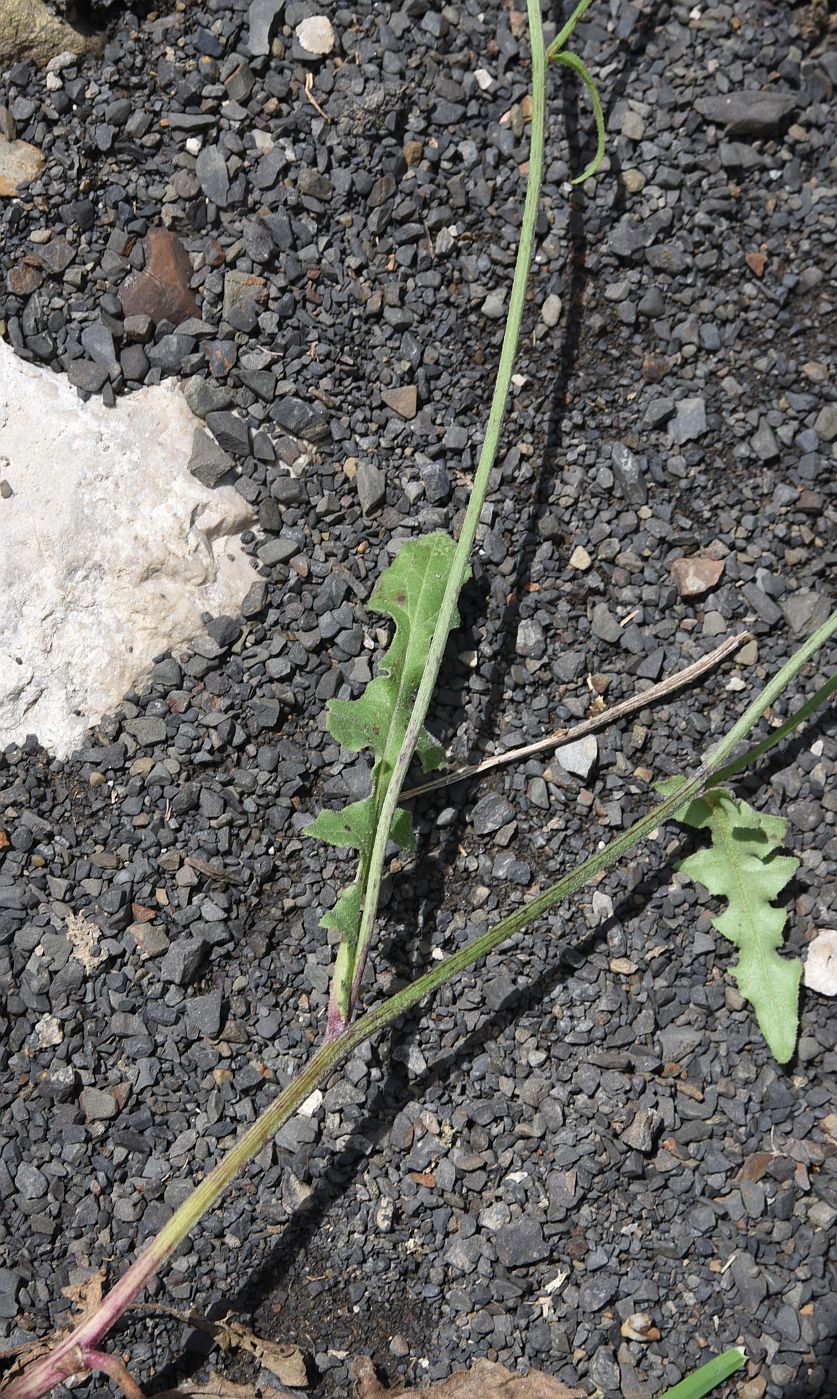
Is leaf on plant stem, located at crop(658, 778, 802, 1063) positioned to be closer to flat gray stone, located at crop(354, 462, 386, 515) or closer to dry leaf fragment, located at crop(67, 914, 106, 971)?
flat gray stone, located at crop(354, 462, 386, 515)

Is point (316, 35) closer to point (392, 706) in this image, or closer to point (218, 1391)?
point (392, 706)

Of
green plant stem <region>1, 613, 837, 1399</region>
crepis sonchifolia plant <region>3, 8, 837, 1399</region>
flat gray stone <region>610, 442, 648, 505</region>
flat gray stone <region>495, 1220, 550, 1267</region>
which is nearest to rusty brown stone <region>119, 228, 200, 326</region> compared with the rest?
crepis sonchifolia plant <region>3, 8, 837, 1399</region>

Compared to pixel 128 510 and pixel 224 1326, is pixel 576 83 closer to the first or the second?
pixel 128 510

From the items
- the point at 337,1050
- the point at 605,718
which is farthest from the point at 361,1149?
the point at 605,718

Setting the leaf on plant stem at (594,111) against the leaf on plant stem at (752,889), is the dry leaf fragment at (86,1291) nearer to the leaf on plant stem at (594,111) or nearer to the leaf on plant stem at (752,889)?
the leaf on plant stem at (752,889)

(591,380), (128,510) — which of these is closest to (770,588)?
(591,380)

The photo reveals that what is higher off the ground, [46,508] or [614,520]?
[46,508]
